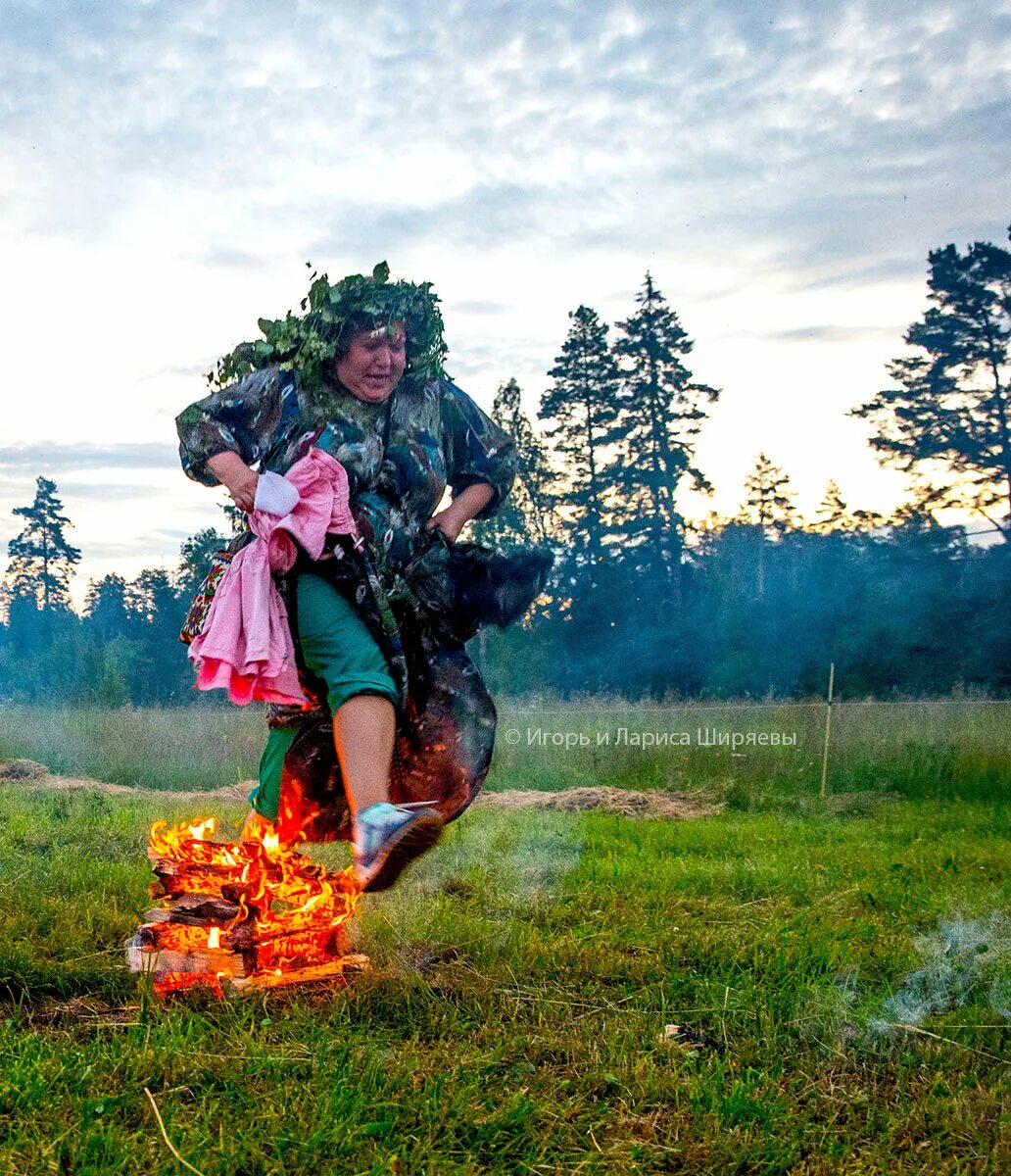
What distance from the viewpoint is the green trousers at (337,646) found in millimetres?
2840

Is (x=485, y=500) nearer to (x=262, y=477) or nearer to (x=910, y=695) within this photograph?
(x=262, y=477)

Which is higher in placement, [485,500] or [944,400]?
[944,400]

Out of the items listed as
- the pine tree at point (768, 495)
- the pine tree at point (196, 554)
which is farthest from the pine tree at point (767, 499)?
the pine tree at point (196, 554)

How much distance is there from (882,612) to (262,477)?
17.6m

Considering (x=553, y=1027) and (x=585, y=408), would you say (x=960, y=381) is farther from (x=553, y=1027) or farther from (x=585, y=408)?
(x=553, y=1027)

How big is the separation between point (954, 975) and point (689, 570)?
2160 cm

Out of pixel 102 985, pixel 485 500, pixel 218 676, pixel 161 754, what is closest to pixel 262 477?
pixel 218 676

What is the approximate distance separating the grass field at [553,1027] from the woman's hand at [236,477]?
1.23 m

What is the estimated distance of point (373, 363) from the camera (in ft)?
10.1

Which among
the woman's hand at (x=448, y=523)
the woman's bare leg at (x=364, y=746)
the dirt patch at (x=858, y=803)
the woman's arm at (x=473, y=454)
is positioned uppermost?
the woman's arm at (x=473, y=454)

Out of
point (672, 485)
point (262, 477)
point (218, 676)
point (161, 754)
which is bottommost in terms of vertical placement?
point (161, 754)

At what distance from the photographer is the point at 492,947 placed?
10.4 feet

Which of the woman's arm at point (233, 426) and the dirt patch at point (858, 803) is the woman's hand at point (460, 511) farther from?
the dirt patch at point (858, 803)

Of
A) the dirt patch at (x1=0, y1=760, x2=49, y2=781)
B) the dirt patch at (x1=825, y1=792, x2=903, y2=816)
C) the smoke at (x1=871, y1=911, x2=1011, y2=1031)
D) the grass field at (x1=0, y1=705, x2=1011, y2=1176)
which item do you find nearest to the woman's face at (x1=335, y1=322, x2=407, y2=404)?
the grass field at (x1=0, y1=705, x2=1011, y2=1176)
